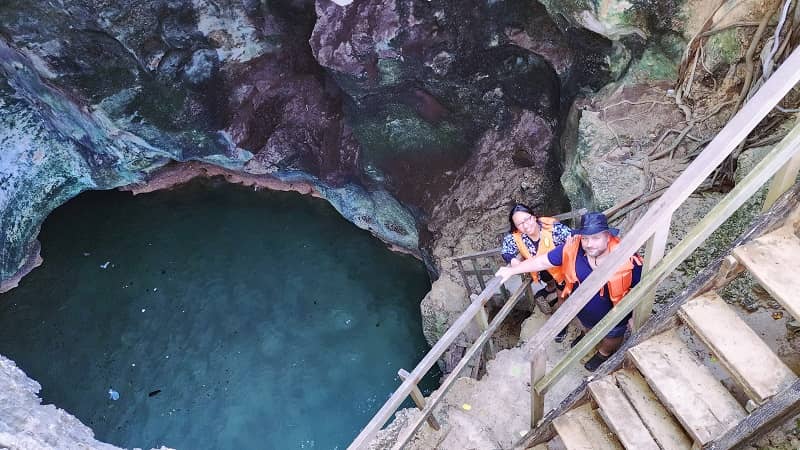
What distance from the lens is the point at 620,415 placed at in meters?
3.16

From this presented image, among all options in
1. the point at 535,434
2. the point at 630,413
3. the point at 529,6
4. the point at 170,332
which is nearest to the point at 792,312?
the point at 630,413

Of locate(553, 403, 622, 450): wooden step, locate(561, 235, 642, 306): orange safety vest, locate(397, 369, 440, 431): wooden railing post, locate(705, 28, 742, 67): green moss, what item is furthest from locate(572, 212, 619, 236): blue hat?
locate(705, 28, 742, 67): green moss

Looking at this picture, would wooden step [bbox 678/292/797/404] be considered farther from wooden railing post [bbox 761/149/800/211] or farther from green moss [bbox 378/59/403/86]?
green moss [bbox 378/59/403/86]

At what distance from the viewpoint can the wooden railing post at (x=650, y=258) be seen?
2766mm

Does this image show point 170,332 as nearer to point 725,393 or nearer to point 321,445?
point 321,445

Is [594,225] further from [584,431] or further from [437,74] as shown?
[437,74]

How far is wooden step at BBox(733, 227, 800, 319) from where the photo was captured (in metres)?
2.73

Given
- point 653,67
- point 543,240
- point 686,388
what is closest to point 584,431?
point 686,388

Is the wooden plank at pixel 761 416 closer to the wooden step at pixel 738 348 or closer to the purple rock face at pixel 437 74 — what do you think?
the wooden step at pixel 738 348

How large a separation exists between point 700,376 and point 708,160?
118 cm

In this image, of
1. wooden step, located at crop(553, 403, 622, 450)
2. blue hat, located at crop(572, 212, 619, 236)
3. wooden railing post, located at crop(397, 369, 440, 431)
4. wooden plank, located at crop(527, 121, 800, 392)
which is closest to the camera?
wooden plank, located at crop(527, 121, 800, 392)

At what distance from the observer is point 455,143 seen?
881cm

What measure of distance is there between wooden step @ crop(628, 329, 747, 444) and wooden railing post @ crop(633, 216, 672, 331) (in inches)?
6.3

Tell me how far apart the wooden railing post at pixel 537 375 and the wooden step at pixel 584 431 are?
0.56 feet
